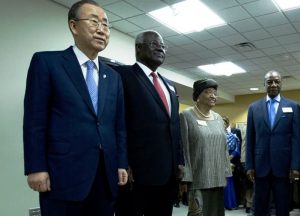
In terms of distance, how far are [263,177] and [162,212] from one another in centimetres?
142

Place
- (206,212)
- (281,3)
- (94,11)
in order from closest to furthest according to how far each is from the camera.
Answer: (94,11), (206,212), (281,3)

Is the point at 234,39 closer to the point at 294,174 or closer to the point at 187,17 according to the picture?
the point at 187,17

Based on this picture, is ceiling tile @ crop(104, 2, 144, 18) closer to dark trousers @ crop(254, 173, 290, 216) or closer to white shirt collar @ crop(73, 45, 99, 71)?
dark trousers @ crop(254, 173, 290, 216)

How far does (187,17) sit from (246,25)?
1118mm

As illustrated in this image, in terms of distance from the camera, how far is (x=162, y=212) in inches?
74.0

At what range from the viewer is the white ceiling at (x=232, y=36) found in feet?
16.0

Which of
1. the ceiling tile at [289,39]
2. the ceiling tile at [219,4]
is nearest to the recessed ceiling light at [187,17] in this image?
the ceiling tile at [219,4]

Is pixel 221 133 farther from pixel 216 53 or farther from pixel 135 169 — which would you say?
pixel 216 53

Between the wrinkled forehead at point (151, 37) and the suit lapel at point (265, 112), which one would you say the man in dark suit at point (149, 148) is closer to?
the wrinkled forehead at point (151, 37)

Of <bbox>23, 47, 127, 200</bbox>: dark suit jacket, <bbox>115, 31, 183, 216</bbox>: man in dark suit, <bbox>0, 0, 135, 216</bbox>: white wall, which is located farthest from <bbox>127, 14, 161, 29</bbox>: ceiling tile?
<bbox>23, 47, 127, 200</bbox>: dark suit jacket

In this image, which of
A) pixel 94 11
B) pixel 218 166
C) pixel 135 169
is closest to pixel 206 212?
pixel 218 166

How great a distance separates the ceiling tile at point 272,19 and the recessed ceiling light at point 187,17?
622mm

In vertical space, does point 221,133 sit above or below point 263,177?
above

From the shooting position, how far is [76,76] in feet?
4.80
